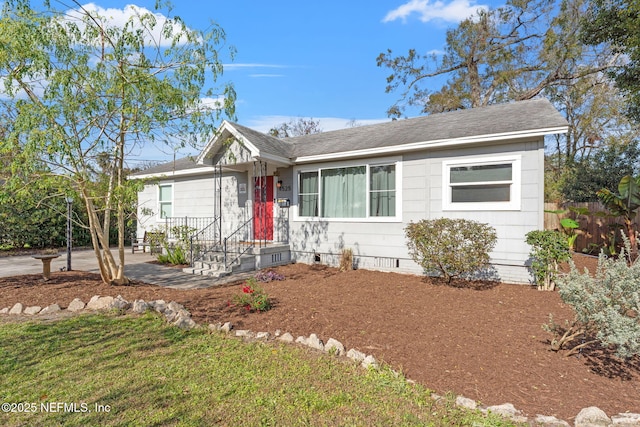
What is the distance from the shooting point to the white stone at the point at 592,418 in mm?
2666

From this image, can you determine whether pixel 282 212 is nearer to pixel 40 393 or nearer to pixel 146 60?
pixel 146 60

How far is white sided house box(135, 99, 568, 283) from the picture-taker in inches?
285

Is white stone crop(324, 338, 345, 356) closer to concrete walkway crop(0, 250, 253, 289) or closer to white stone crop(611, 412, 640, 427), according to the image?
white stone crop(611, 412, 640, 427)

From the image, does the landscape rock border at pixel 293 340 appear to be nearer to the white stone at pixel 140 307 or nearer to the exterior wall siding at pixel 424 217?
the white stone at pixel 140 307

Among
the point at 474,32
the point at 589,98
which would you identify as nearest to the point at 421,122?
the point at 474,32

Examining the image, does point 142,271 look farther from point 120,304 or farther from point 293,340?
point 293,340

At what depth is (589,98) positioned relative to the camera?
2000 centimetres

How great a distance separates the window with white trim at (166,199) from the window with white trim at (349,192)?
659 centimetres

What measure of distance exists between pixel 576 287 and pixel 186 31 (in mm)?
7239

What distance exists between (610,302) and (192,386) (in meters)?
4.27

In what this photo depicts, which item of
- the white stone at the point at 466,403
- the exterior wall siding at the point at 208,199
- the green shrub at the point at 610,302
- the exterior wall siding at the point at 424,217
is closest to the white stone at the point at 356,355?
the white stone at the point at 466,403

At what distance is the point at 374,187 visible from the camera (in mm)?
9062

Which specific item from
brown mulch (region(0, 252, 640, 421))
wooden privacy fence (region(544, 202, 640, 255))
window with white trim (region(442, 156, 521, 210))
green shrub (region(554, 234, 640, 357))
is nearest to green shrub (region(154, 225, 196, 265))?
brown mulch (region(0, 252, 640, 421))

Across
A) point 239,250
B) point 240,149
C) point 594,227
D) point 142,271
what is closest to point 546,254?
point 239,250
